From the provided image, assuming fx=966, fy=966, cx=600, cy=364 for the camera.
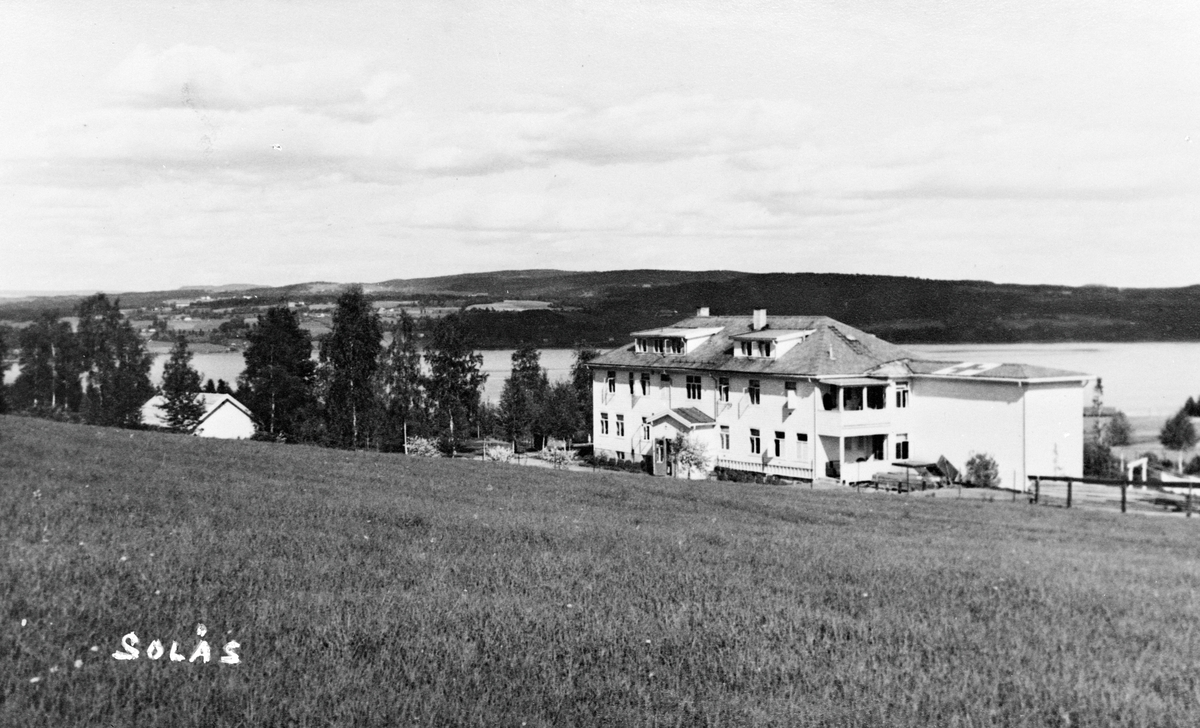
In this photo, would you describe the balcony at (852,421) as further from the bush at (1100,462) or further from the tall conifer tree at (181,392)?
the tall conifer tree at (181,392)

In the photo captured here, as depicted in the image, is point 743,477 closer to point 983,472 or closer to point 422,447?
point 983,472

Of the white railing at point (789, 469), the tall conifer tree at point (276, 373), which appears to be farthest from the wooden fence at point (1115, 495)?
the tall conifer tree at point (276, 373)

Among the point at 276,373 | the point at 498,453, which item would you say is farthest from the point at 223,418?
the point at 498,453

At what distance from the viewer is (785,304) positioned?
77.7 metres

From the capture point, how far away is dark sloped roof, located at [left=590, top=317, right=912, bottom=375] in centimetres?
5056

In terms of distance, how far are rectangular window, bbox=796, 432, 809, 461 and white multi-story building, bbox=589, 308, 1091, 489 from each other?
0.24 feet

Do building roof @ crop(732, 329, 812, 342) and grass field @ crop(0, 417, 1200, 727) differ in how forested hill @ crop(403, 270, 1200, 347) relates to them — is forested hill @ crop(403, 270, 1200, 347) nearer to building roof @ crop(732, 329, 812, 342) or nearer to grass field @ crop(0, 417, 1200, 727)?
building roof @ crop(732, 329, 812, 342)

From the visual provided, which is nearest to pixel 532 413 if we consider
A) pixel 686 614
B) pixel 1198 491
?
pixel 1198 491

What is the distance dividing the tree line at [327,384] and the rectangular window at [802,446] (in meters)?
24.8

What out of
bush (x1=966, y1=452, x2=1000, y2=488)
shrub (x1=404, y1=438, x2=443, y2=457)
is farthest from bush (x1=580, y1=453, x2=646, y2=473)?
bush (x1=966, y1=452, x2=1000, y2=488)

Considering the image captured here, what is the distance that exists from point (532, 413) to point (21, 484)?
58.7 metres

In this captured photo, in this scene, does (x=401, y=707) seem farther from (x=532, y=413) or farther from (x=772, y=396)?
(x=532, y=413)

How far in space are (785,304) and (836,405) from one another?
29.4 meters

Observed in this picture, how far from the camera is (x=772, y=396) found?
52.3 meters
